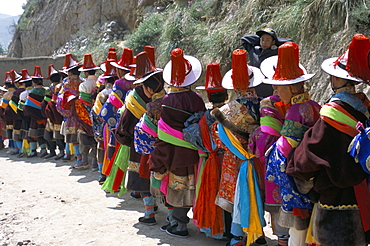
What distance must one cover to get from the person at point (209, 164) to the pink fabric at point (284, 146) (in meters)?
1.11

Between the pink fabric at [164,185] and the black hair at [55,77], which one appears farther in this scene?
the black hair at [55,77]

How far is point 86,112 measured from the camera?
8.88 m

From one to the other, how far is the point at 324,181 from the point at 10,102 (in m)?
10.0

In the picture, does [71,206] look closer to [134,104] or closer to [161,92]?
[134,104]

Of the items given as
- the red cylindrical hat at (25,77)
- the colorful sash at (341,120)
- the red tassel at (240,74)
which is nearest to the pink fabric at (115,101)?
the red tassel at (240,74)

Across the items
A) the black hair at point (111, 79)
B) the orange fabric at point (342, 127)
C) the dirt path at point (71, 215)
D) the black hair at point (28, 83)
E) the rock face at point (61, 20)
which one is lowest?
the dirt path at point (71, 215)

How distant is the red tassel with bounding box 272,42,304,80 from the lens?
3.58 m

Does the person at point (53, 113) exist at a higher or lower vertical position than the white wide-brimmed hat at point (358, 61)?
lower

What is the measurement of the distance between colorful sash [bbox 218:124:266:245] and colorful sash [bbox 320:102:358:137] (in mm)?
1179

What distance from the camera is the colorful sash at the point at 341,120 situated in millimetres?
3172

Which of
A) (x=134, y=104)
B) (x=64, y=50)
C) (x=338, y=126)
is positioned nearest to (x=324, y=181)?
(x=338, y=126)

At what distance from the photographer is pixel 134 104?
5.81 metres

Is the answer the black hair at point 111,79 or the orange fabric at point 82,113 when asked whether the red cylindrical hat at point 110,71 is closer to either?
the black hair at point 111,79

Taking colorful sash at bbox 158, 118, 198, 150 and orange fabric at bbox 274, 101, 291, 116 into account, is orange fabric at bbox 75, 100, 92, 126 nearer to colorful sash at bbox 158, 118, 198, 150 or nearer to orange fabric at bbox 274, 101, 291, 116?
colorful sash at bbox 158, 118, 198, 150
